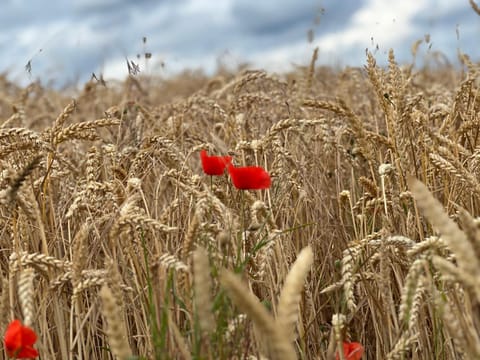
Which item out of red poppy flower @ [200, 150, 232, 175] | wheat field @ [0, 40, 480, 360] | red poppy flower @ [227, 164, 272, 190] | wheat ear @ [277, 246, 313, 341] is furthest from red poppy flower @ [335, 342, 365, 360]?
wheat ear @ [277, 246, 313, 341]

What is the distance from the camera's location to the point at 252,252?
1458 millimetres

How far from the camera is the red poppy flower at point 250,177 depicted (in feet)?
4.98

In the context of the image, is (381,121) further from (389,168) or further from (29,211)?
(29,211)

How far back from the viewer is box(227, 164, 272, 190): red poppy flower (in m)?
1.52

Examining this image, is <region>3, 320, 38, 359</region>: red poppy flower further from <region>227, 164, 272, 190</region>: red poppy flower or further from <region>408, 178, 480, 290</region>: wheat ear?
<region>408, 178, 480, 290</region>: wheat ear

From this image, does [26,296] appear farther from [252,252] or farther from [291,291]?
[291,291]

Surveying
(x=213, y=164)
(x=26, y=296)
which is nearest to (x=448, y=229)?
(x=26, y=296)

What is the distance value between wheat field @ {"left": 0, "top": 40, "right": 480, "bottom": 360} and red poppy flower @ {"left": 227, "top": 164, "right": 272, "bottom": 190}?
0.07m

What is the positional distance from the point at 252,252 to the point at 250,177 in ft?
0.62

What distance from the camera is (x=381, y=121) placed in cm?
355

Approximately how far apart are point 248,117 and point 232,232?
69.6 inches

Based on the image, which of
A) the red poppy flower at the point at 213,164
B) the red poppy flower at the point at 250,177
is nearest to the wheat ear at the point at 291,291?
the red poppy flower at the point at 250,177

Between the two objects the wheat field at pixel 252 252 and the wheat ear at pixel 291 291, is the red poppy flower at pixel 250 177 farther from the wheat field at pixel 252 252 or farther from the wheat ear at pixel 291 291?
the wheat ear at pixel 291 291

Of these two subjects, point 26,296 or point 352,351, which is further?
point 352,351
